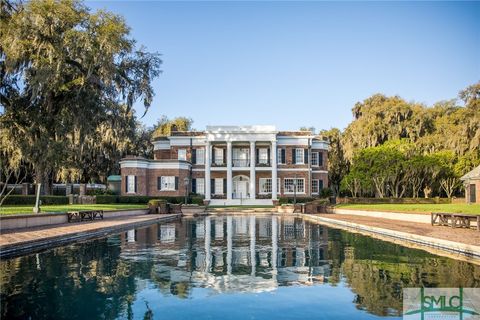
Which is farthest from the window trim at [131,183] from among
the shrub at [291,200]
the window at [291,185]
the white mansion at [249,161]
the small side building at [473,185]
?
the small side building at [473,185]

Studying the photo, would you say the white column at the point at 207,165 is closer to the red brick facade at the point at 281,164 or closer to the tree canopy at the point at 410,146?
the red brick facade at the point at 281,164

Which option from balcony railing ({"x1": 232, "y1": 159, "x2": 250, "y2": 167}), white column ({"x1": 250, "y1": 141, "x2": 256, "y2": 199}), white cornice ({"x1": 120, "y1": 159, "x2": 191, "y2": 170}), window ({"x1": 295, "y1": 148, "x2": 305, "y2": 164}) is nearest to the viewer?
white cornice ({"x1": 120, "y1": 159, "x2": 191, "y2": 170})

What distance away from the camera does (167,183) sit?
40062 mm

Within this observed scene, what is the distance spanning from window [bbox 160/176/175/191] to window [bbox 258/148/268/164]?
9.95 meters

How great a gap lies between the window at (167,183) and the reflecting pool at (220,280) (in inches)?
1066

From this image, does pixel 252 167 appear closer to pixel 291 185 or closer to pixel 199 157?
pixel 291 185

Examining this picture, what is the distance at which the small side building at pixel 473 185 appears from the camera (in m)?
31.0

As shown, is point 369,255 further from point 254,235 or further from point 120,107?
point 120,107

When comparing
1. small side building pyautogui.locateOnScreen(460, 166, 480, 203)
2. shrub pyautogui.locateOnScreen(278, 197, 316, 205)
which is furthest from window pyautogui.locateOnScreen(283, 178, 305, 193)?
small side building pyautogui.locateOnScreen(460, 166, 480, 203)

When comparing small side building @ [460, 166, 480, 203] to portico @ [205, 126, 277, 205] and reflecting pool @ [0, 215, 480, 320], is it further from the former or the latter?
reflecting pool @ [0, 215, 480, 320]

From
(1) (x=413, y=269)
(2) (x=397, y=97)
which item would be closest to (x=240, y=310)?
(1) (x=413, y=269)

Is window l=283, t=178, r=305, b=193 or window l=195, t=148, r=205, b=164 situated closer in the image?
window l=283, t=178, r=305, b=193

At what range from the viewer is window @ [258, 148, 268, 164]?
4500 centimetres

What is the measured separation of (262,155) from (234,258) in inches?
1370
